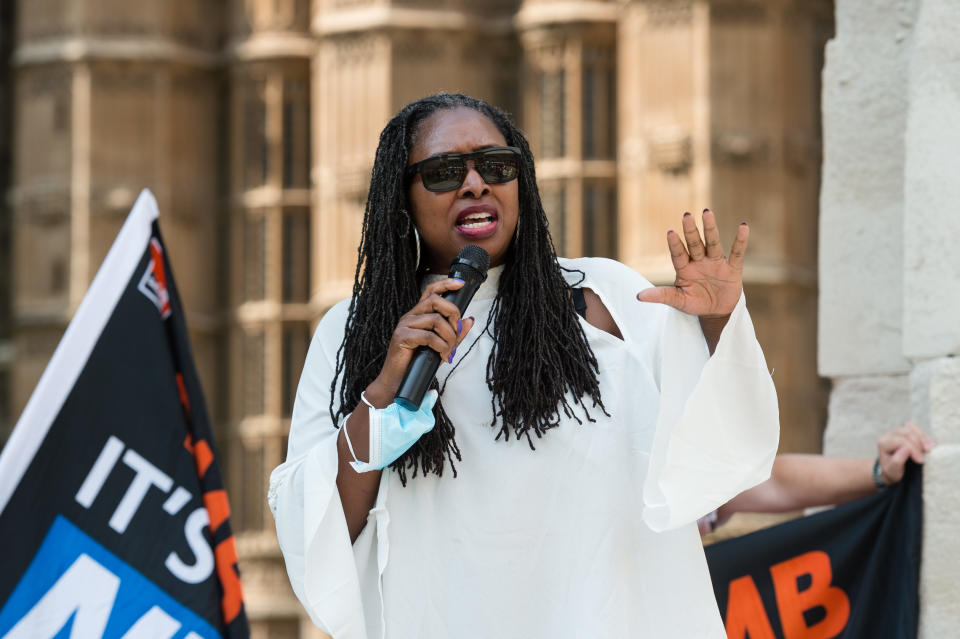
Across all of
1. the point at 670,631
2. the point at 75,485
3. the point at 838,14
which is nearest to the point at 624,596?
the point at 670,631

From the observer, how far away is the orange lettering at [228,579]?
2.57m

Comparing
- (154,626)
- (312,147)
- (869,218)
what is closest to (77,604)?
(154,626)

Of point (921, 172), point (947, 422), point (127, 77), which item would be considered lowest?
point (947, 422)

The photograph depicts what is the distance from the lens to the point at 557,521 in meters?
1.83

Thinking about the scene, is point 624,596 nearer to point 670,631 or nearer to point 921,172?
point 670,631

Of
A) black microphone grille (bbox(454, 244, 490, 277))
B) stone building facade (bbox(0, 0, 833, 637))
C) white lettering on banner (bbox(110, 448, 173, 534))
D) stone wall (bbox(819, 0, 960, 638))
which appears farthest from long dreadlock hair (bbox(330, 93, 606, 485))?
stone building facade (bbox(0, 0, 833, 637))

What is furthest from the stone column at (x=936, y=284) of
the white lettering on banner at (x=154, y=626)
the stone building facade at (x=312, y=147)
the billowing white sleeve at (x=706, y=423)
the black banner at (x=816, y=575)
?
the stone building facade at (x=312, y=147)

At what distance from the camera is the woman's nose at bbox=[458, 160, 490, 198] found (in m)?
1.86

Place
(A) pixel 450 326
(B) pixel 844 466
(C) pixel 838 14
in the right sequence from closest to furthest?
(A) pixel 450 326 < (B) pixel 844 466 < (C) pixel 838 14

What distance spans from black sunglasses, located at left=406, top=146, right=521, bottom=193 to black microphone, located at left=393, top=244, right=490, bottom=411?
10 centimetres

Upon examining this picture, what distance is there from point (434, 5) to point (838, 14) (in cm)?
927

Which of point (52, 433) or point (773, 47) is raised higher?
point (773, 47)

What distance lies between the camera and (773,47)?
11.1 metres

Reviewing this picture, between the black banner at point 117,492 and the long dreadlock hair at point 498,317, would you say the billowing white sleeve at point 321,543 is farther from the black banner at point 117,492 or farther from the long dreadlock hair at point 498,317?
the black banner at point 117,492
